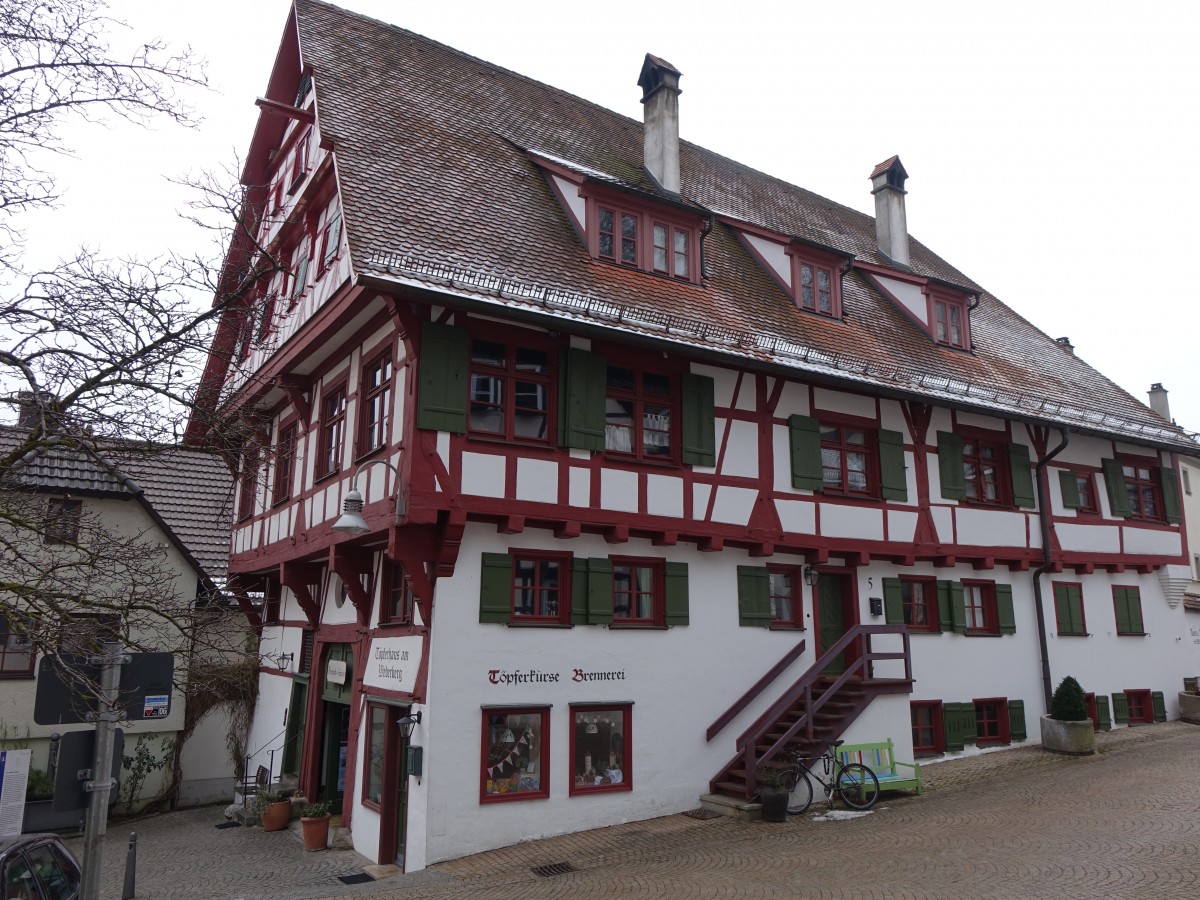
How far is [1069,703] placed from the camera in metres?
17.3

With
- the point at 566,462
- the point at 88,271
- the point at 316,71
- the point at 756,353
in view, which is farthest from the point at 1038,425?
the point at 88,271

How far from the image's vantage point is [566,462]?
43.5 ft

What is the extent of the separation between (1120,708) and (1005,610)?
13.4ft

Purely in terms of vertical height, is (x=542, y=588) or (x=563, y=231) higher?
(x=563, y=231)

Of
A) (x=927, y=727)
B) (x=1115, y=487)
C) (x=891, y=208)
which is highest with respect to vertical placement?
(x=891, y=208)

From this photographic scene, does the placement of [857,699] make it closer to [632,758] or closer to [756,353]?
[632,758]

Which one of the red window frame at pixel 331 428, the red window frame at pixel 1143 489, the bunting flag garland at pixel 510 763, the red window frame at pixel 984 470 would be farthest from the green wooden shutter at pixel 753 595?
the red window frame at pixel 1143 489

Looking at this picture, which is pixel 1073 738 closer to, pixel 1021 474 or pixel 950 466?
pixel 1021 474

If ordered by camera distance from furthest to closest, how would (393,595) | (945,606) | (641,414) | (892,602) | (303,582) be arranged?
(945,606) → (892,602) → (303,582) → (641,414) → (393,595)

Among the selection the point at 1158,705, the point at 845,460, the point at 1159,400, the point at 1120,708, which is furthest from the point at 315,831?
the point at 1159,400

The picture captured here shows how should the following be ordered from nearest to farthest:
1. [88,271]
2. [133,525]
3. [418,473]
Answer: [88,271] → [418,473] → [133,525]

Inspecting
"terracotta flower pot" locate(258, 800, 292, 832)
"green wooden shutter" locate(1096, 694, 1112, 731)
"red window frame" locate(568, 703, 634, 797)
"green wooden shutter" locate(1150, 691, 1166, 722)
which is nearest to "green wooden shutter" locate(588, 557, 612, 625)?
"red window frame" locate(568, 703, 634, 797)

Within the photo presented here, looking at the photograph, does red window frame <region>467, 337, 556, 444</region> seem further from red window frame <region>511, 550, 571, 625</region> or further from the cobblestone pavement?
the cobblestone pavement

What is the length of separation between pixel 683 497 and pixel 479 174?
20.8ft
